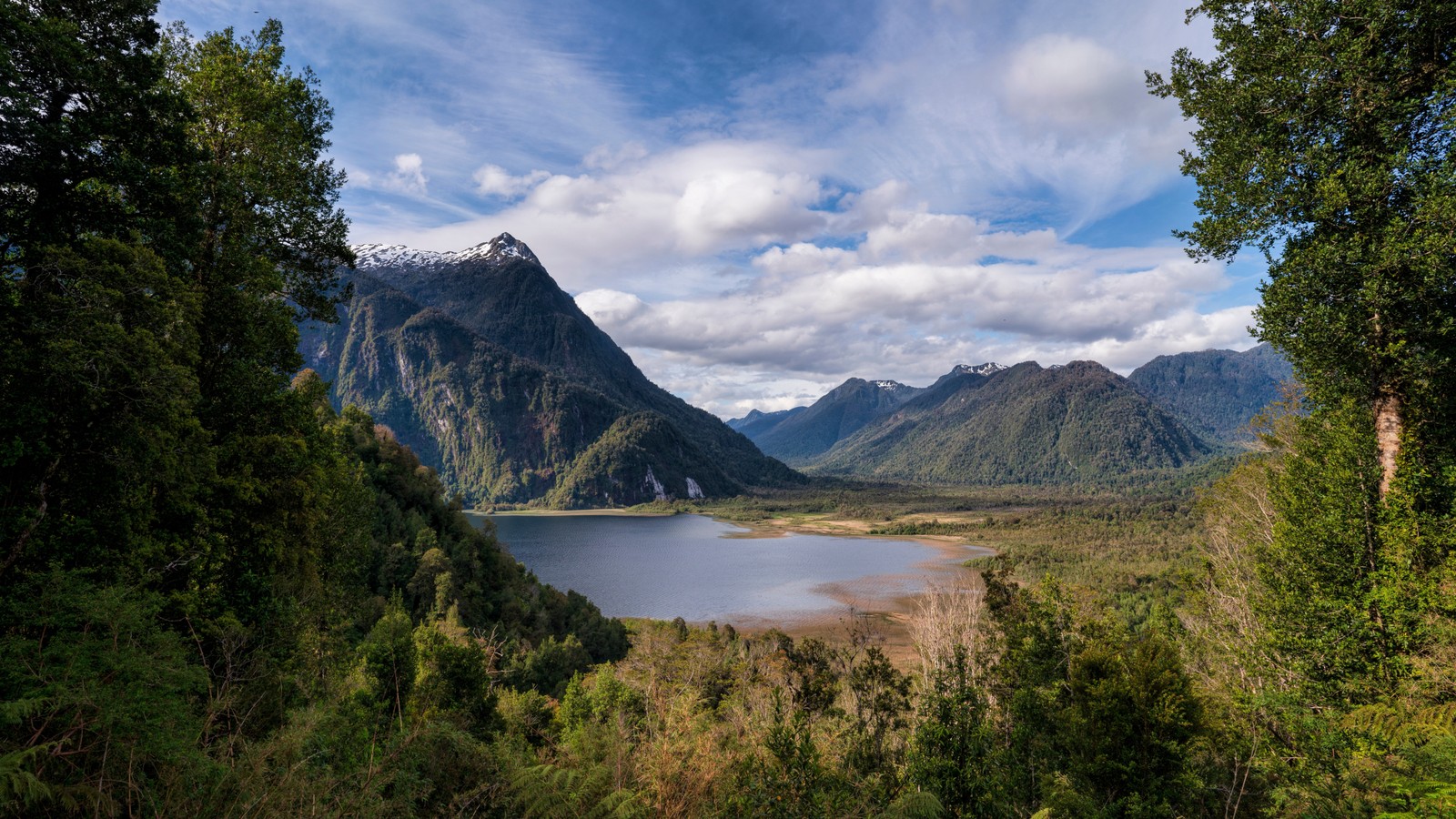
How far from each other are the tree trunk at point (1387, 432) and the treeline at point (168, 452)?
16516 millimetres

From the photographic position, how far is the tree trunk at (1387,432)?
10750 mm

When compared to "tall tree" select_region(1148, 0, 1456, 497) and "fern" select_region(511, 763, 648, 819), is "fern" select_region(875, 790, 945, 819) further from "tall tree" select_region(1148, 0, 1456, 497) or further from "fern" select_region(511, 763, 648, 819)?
"tall tree" select_region(1148, 0, 1456, 497)

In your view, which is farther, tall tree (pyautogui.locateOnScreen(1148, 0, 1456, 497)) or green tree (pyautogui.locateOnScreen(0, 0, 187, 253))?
tall tree (pyautogui.locateOnScreen(1148, 0, 1456, 497))

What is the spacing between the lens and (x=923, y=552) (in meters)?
119

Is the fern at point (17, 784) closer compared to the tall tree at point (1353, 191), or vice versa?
the fern at point (17, 784)

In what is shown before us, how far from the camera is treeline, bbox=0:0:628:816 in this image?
564 centimetres

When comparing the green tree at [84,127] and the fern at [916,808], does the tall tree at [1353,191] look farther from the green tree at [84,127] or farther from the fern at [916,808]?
the green tree at [84,127]

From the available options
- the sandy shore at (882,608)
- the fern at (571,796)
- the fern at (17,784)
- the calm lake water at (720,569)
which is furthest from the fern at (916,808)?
the calm lake water at (720,569)

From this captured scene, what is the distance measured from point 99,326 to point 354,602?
14705 mm

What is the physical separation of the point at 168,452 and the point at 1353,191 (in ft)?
67.8

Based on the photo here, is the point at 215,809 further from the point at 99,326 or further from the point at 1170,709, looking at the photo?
the point at 1170,709

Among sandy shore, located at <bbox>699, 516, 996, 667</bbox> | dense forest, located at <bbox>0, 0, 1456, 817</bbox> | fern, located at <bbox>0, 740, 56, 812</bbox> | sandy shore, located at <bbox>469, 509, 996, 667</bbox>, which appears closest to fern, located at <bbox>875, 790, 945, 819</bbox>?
dense forest, located at <bbox>0, 0, 1456, 817</bbox>

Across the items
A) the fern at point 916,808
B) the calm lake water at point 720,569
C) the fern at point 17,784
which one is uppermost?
the fern at point 17,784

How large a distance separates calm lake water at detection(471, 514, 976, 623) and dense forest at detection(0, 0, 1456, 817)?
5129 cm
